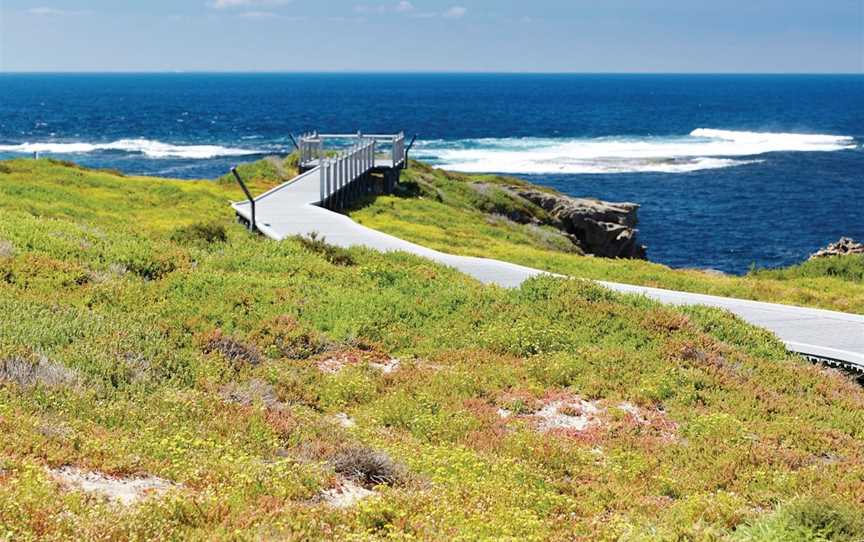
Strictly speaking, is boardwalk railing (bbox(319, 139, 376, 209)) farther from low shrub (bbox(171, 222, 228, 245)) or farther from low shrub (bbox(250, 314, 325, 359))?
low shrub (bbox(250, 314, 325, 359))

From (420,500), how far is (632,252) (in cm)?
4177

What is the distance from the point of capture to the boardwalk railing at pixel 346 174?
3606 cm

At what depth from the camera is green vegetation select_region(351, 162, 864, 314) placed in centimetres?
2472

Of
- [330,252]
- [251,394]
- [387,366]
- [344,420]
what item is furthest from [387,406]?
[330,252]

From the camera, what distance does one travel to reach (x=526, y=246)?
3450 centimetres

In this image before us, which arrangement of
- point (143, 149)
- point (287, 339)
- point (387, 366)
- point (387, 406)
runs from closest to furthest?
point (387, 406), point (387, 366), point (287, 339), point (143, 149)

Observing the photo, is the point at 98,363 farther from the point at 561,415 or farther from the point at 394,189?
the point at 394,189

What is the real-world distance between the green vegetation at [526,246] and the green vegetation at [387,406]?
6.84 metres

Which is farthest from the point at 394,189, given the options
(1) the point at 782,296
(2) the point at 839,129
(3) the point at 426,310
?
(2) the point at 839,129

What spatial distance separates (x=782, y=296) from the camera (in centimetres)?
2384

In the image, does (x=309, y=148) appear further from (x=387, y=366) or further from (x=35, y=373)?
(x=35, y=373)

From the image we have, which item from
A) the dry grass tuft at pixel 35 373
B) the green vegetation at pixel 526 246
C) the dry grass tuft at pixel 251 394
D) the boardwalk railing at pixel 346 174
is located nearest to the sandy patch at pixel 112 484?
the dry grass tuft at pixel 35 373

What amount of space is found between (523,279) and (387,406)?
36.0 feet

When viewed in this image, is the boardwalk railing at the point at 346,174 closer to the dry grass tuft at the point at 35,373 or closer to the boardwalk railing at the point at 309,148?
the boardwalk railing at the point at 309,148
